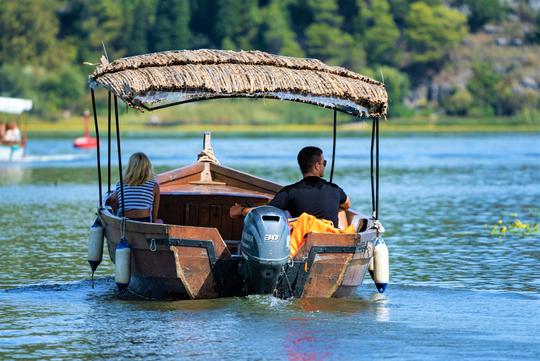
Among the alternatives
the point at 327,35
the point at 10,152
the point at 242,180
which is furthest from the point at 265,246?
the point at 327,35

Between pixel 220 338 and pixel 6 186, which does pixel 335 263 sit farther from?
pixel 6 186

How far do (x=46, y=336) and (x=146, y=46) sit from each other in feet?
442

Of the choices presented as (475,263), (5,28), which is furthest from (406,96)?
(475,263)

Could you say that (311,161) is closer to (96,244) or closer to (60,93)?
(96,244)

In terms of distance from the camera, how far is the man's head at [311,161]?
611 inches

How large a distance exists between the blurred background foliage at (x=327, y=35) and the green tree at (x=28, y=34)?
10 cm

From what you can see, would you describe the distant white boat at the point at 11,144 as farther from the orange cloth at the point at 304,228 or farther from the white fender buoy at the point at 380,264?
the orange cloth at the point at 304,228

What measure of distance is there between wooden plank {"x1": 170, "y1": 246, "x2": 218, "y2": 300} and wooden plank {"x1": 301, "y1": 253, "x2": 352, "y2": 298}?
3.27ft

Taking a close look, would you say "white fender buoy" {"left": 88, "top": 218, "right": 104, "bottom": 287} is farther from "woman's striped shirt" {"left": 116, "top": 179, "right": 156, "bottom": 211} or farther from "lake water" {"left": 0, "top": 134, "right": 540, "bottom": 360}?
"woman's striped shirt" {"left": 116, "top": 179, "right": 156, "bottom": 211}

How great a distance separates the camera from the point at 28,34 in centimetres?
14088

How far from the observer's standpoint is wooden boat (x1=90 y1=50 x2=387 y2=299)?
49.9 ft

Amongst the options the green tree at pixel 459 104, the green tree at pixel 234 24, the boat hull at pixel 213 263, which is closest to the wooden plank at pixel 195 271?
the boat hull at pixel 213 263

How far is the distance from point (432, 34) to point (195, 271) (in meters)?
134

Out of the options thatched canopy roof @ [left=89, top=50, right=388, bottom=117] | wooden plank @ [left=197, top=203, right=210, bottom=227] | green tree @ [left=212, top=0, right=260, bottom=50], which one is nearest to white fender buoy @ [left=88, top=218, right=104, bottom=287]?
wooden plank @ [left=197, top=203, right=210, bottom=227]
